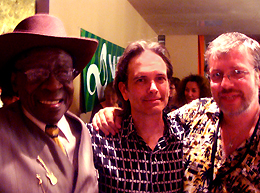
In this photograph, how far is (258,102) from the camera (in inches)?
54.0

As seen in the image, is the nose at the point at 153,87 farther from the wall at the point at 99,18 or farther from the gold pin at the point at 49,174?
the gold pin at the point at 49,174

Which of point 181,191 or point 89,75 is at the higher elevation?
point 89,75

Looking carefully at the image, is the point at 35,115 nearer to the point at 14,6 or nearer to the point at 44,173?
the point at 44,173

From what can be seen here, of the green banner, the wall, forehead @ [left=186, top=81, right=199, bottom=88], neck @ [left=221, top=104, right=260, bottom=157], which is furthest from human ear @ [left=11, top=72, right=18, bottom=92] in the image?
forehead @ [left=186, top=81, right=199, bottom=88]

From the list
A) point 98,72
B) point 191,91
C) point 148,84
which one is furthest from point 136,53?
point 191,91

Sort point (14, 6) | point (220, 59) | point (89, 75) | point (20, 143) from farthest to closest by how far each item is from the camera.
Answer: point (89, 75)
point (14, 6)
point (220, 59)
point (20, 143)

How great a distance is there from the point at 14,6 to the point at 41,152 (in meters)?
0.98

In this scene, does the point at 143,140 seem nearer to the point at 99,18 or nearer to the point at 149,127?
the point at 149,127

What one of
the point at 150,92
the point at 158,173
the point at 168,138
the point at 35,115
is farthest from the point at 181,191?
the point at 35,115

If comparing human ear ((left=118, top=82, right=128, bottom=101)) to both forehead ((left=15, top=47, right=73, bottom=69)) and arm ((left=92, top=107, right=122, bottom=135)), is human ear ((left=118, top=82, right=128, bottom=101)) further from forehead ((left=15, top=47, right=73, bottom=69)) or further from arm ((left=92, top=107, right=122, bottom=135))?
forehead ((left=15, top=47, right=73, bottom=69))

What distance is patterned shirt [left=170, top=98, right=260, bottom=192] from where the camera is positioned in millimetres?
1203

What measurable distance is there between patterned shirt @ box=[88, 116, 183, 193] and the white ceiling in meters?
3.48

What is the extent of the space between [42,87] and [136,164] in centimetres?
64

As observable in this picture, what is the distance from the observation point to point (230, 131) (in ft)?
4.54
